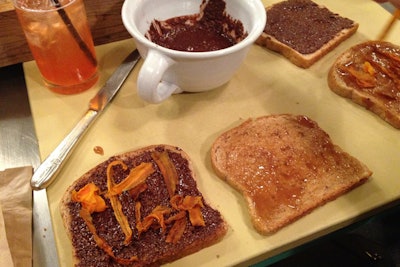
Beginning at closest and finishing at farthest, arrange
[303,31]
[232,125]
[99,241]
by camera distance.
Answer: [99,241] < [232,125] < [303,31]

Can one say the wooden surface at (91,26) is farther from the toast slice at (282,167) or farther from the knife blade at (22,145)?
the toast slice at (282,167)

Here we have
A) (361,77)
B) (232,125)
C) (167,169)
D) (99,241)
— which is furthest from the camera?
(361,77)

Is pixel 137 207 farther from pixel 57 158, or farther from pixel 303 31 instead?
pixel 303 31

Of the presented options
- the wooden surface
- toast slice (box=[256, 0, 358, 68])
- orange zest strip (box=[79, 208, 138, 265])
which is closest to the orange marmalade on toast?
toast slice (box=[256, 0, 358, 68])

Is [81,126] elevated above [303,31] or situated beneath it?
situated beneath

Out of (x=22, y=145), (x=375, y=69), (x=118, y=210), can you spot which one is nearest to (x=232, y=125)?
(x=118, y=210)

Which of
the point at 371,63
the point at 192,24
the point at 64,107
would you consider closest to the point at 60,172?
the point at 64,107

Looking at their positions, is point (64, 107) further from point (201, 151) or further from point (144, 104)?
point (201, 151)

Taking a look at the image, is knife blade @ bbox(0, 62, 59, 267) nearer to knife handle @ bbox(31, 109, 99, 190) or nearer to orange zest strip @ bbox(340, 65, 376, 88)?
knife handle @ bbox(31, 109, 99, 190)
